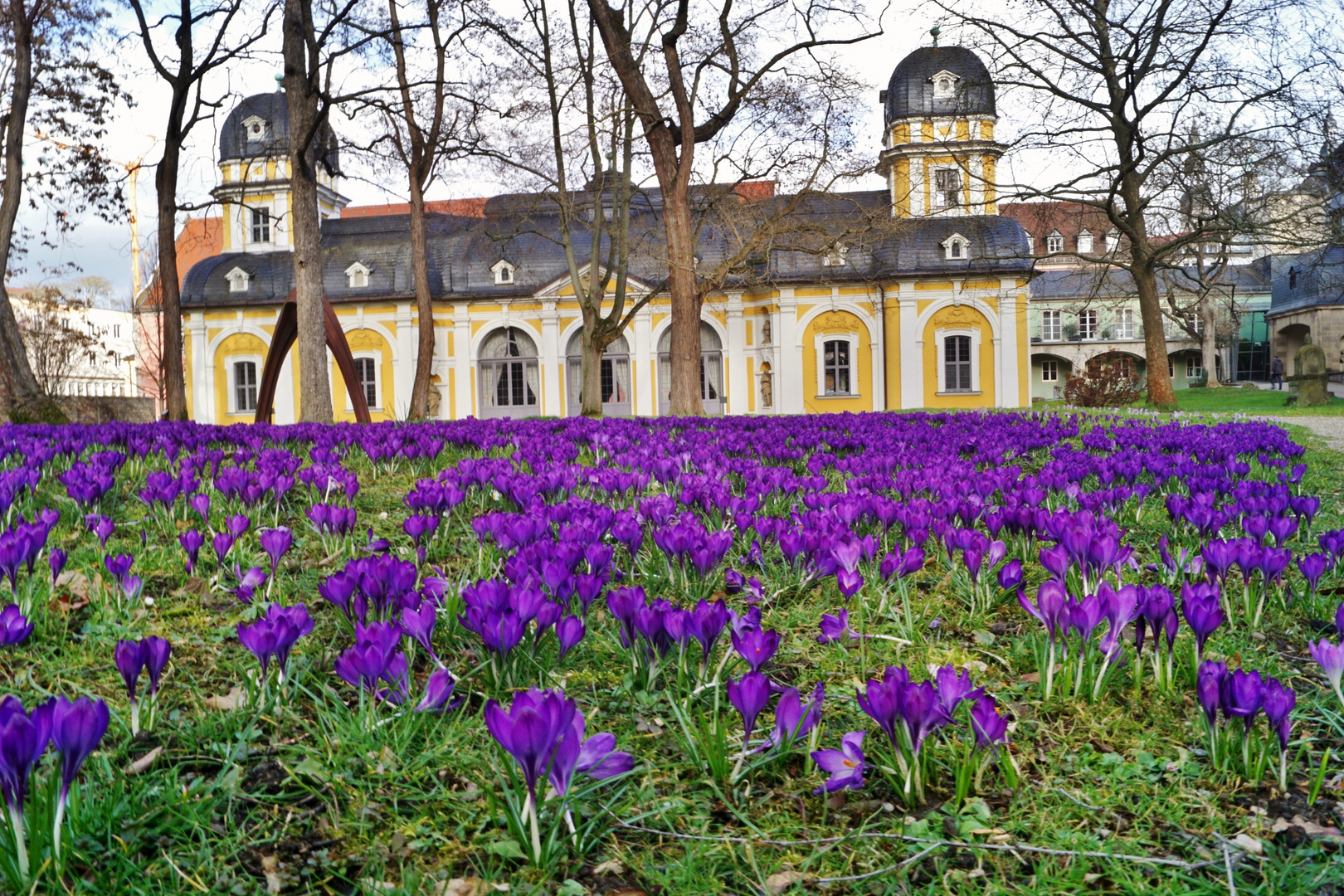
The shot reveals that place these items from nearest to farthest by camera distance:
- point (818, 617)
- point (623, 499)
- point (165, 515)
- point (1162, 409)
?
point (818, 617) → point (165, 515) → point (623, 499) → point (1162, 409)

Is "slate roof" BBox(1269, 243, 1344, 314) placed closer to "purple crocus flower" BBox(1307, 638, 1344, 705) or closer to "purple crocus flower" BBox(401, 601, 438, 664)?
"purple crocus flower" BBox(1307, 638, 1344, 705)

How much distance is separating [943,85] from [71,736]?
43.2 meters

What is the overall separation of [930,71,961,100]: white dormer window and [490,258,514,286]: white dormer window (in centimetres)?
1877

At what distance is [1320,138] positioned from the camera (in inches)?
821

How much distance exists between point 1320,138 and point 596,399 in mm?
16732

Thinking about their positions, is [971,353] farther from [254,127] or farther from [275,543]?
[275,543]

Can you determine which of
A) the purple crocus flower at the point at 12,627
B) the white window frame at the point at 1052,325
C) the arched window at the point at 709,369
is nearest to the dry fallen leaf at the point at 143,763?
the purple crocus flower at the point at 12,627

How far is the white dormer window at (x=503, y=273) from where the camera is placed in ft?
132

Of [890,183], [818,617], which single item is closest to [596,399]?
[818,617]

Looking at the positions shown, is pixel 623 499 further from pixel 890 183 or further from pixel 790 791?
pixel 890 183

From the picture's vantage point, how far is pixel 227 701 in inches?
82.0

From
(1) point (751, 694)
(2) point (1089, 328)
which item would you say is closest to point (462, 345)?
(1) point (751, 694)

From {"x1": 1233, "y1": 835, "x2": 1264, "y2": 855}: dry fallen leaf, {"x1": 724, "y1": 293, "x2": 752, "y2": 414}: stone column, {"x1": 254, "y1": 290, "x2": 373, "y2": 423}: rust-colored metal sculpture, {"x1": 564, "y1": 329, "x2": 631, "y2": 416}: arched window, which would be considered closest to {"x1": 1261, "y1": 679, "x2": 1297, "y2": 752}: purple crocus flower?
{"x1": 1233, "y1": 835, "x2": 1264, "y2": 855}: dry fallen leaf

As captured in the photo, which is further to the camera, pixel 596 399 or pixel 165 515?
pixel 596 399
